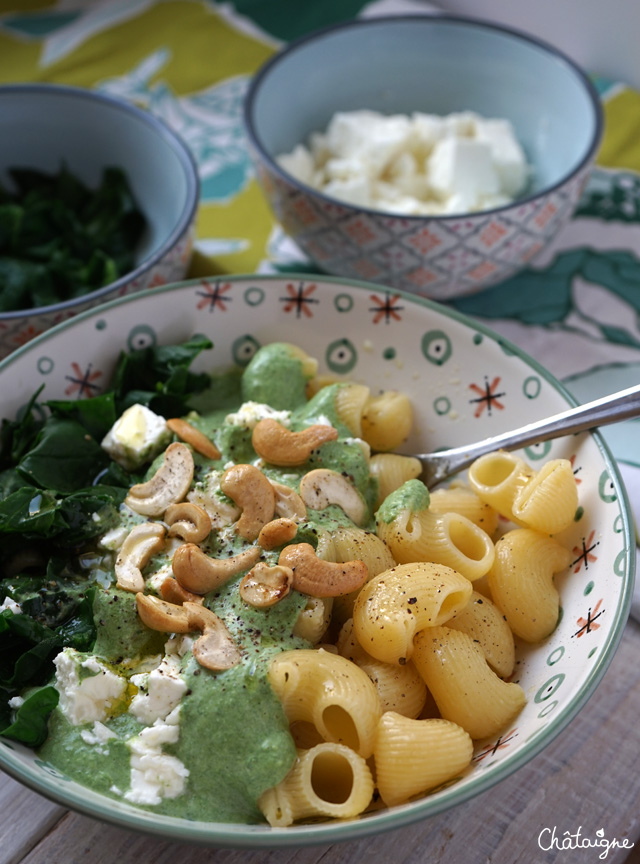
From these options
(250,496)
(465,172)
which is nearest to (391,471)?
(250,496)

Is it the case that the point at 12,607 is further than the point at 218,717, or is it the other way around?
the point at 12,607

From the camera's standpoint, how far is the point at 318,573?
4.93 ft

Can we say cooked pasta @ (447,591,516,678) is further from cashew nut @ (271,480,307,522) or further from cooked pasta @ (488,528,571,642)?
cashew nut @ (271,480,307,522)

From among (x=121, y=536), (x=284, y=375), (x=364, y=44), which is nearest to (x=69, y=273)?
(x=284, y=375)

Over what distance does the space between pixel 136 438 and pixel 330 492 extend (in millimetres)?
445

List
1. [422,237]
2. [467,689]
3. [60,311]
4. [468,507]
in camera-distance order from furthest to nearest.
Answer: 1. [422,237]
2. [60,311]
3. [468,507]
4. [467,689]

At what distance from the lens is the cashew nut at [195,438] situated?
1.79m

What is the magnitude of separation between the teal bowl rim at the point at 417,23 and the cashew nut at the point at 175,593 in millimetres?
1125

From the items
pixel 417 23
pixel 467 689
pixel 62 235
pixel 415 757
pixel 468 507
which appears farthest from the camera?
pixel 417 23

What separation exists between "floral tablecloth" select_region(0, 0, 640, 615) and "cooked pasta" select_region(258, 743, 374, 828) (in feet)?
2.61

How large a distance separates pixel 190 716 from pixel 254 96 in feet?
6.24

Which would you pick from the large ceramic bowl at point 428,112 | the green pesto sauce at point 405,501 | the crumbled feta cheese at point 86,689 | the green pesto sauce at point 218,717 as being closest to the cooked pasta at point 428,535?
the green pesto sauce at point 405,501

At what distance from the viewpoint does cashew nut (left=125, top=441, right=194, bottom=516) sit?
1.69 metres

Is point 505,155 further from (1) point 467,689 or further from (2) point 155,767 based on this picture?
(2) point 155,767
